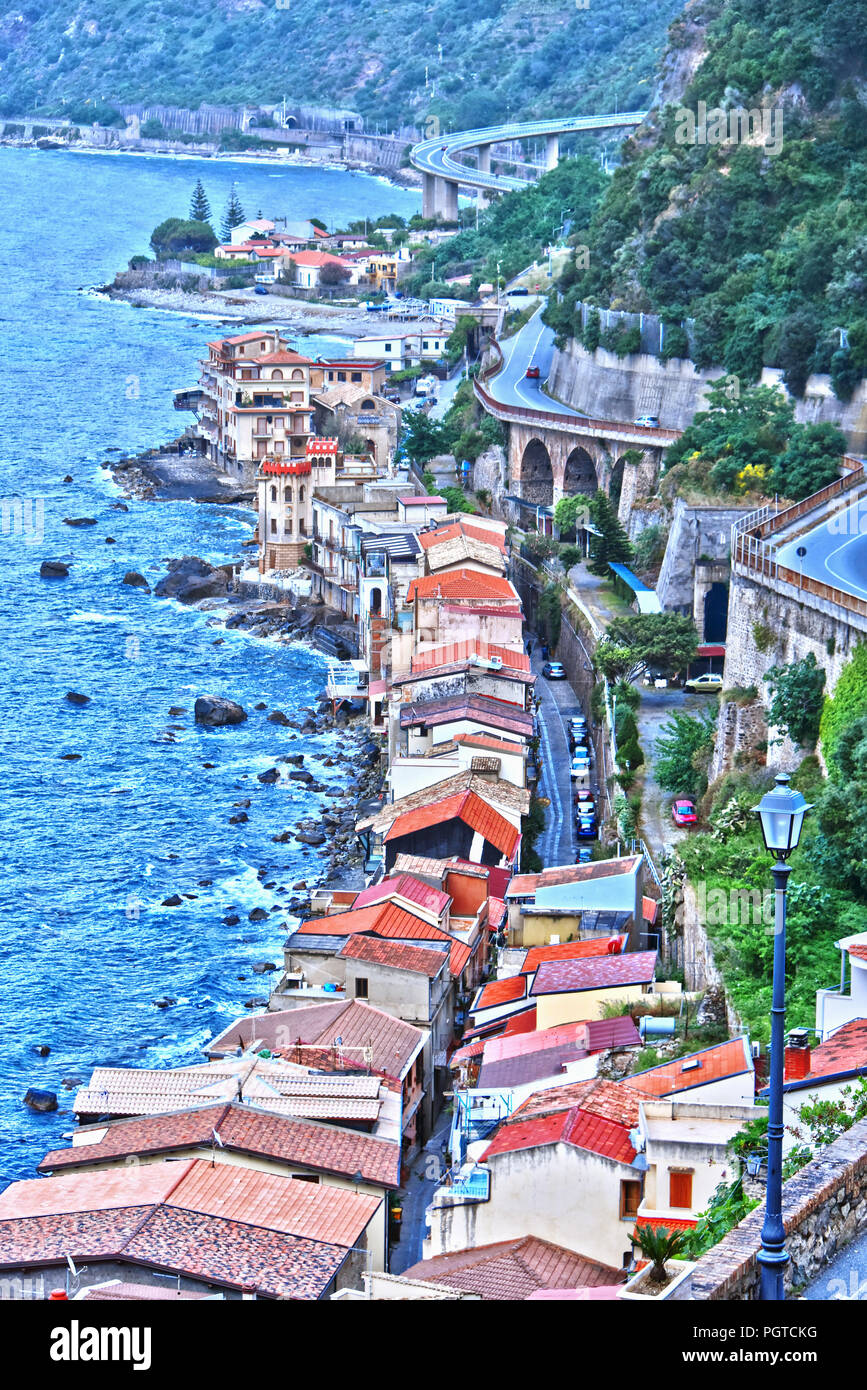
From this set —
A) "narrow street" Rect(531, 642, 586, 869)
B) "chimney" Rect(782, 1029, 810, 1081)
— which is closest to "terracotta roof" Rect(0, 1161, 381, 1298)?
"chimney" Rect(782, 1029, 810, 1081)

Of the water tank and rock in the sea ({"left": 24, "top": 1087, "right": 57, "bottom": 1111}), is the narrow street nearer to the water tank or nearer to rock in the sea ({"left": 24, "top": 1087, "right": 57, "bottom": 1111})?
rock in the sea ({"left": 24, "top": 1087, "right": 57, "bottom": 1111})

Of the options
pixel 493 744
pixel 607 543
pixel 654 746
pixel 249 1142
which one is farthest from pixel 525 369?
pixel 249 1142

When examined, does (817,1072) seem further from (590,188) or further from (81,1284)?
(590,188)

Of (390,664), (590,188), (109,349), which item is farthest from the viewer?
(109,349)

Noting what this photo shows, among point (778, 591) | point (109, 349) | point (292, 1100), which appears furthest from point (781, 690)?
point (109, 349)

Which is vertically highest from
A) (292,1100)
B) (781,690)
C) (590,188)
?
(590,188)

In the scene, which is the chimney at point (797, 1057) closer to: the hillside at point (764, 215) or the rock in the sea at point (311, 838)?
the rock in the sea at point (311, 838)

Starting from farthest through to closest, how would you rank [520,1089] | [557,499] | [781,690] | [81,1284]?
[557,499] → [781,690] → [520,1089] → [81,1284]
